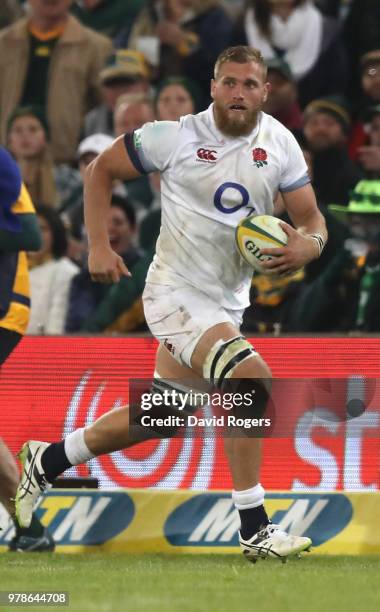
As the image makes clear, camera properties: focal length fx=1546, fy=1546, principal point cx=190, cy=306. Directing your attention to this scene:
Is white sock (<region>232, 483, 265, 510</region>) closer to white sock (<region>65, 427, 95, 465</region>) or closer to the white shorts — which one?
the white shorts

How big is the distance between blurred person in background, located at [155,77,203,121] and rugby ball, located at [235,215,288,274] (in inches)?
220

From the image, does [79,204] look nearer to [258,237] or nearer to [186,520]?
[186,520]

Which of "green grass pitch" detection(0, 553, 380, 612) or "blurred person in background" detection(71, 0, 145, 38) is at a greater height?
"blurred person in background" detection(71, 0, 145, 38)

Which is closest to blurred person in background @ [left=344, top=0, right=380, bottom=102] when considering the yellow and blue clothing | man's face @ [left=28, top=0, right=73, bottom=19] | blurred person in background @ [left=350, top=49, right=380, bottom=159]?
blurred person in background @ [left=350, top=49, right=380, bottom=159]

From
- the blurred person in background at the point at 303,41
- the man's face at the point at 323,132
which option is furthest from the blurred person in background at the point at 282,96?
the man's face at the point at 323,132

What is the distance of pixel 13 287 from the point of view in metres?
8.30

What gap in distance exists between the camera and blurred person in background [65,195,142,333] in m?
11.5

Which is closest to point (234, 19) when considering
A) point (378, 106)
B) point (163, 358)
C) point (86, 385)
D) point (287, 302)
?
point (378, 106)

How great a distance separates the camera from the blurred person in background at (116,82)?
13.7m

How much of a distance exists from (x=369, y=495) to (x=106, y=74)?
6.39 metres

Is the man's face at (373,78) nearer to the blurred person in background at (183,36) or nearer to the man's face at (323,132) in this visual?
the man's face at (323,132)

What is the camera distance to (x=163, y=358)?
305 inches

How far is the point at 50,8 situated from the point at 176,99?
1692 mm

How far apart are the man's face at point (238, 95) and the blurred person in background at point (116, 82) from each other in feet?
20.6
